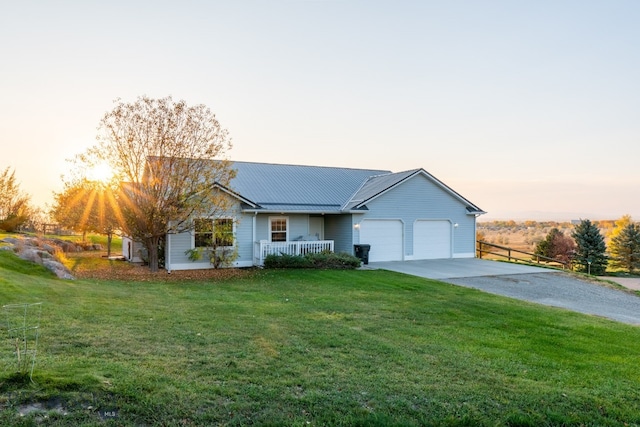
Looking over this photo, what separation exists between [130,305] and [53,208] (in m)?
16.2

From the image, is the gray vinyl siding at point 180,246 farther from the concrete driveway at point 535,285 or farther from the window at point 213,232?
the concrete driveway at point 535,285

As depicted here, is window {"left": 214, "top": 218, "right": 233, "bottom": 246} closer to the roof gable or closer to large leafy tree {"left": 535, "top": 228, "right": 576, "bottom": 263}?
the roof gable

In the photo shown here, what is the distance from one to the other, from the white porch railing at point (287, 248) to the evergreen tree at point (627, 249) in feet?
73.8

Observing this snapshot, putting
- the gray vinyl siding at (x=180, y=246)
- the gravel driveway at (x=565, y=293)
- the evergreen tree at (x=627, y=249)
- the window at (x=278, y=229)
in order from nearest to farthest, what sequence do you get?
the gravel driveway at (x=565, y=293), the gray vinyl siding at (x=180, y=246), the window at (x=278, y=229), the evergreen tree at (x=627, y=249)

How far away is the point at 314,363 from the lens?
5.06m

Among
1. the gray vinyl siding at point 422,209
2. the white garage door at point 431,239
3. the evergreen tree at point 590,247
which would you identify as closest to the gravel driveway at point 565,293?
the white garage door at point 431,239

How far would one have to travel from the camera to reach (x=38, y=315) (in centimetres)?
662

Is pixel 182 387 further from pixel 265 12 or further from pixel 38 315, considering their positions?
pixel 265 12

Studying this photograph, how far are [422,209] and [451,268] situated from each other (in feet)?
14.9

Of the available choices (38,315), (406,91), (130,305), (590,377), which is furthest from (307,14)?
(590,377)

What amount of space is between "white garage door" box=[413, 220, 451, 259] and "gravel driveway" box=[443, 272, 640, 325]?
5.77 meters

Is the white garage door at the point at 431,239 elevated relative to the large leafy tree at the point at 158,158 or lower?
lower

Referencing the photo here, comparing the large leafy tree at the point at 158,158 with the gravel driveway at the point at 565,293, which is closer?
the gravel driveway at the point at 565,293

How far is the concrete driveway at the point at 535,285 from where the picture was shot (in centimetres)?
1097
